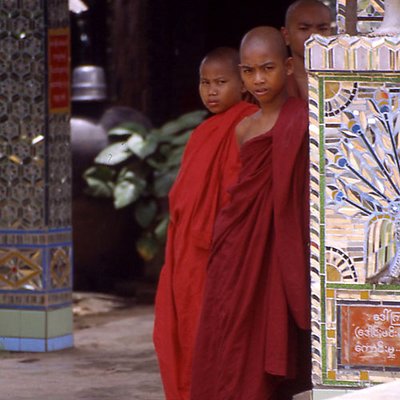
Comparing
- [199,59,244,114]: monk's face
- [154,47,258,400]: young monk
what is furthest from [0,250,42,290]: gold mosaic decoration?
[199,59,244,114]: monk's face

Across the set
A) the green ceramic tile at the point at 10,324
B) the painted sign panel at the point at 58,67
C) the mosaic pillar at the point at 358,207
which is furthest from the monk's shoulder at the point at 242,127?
the green ceramic tile at the point at 10,324

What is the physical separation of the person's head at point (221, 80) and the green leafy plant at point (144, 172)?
4.76 m

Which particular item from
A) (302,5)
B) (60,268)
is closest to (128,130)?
(60,268)

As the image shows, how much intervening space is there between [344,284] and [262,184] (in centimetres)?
73

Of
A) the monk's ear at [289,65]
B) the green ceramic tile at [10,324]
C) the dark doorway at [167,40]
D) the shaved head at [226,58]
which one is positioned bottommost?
the green ceramic tile at [10,324]

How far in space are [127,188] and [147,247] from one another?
50cm

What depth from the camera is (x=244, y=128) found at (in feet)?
16.3

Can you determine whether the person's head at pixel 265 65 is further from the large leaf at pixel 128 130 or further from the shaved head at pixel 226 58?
the large leaf at pixel 128 130

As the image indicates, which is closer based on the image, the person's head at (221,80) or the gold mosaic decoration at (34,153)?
the person's head at (221,80)

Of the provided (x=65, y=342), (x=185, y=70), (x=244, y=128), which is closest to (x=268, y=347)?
(x=244, y=128)

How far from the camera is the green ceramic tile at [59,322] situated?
7352mm

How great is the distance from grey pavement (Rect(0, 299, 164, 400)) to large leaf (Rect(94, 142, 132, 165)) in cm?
195

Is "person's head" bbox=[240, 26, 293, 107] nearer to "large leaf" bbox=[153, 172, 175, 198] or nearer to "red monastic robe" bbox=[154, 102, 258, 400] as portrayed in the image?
"red monastic robe" bbox=[154, 102, 258, 400]

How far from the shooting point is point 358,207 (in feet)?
12.8
